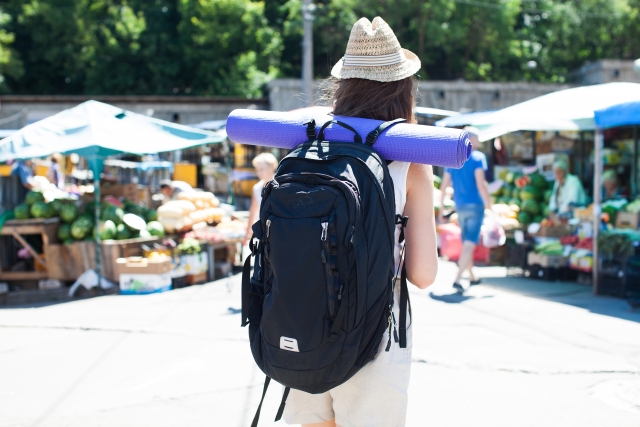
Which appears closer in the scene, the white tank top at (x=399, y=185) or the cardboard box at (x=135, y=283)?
the white tank top at (x=399, y=185)

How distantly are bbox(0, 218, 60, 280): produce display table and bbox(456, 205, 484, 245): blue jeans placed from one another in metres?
5.58

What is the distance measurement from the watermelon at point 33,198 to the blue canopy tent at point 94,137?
0.92 metres

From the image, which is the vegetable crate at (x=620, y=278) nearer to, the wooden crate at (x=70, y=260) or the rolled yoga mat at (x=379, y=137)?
the rolled yoga mat at (x=379, y=137)

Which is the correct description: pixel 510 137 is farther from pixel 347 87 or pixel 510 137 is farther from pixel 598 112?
pixel 347 87

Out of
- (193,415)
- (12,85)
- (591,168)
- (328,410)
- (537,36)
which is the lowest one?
(193,415)

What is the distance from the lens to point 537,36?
32.2m

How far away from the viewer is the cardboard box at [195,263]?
29.9 feet

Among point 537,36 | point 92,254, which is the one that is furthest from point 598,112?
point 537,36

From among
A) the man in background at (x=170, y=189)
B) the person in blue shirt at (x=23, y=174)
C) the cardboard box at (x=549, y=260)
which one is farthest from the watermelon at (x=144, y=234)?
the cardboard box at (x=549, y=260)

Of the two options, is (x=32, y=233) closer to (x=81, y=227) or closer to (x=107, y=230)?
(x=81, y=227)

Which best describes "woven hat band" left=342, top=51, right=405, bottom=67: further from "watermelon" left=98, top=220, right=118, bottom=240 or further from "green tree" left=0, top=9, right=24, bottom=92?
"green tree" left=0, top=9, right=24, bottom=92

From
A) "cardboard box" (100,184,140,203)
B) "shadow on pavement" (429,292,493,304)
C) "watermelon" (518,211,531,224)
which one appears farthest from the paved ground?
"watermelon" (518,211,531,224)

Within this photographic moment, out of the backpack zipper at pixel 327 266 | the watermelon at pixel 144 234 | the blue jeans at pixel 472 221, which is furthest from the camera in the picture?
the watermelon at pixel 144 234

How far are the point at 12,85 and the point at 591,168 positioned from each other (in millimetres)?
29139
